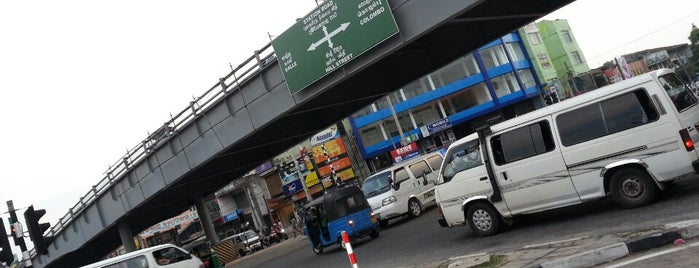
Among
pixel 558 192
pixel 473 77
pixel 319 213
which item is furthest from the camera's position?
pixel 473 77

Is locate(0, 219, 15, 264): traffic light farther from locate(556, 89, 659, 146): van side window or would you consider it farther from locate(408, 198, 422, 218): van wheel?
locate(556, 89, 659, 146): van side window

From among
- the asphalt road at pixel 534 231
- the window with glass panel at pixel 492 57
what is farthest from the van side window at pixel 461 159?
the window with glass panel at pixel 492 57

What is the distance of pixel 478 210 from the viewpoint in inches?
449

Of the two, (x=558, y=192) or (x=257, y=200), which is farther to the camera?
(x=257, y=200)

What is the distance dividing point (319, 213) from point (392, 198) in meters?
3.01

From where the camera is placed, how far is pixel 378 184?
2053cm

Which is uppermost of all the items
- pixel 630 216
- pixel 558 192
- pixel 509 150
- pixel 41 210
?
pixel 41 210

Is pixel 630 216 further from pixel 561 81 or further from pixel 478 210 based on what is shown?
pixel 561 81

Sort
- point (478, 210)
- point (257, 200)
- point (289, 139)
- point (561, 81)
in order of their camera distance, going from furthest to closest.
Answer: point (561, 81) → point (257, 200) → point (289, 139) → point (478, 210)

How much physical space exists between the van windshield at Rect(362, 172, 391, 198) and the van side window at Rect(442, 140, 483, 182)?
26.8 ft

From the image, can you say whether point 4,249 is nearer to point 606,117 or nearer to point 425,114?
point 606,117

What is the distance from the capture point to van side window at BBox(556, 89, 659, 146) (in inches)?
355

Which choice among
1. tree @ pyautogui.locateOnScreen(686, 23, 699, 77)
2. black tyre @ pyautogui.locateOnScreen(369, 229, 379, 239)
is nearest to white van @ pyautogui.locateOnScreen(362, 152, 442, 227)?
black tyre @ pyautogui.locateOnScreen(369, 229, 379, 239)

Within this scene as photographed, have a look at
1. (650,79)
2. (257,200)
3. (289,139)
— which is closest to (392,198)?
(289,139)
